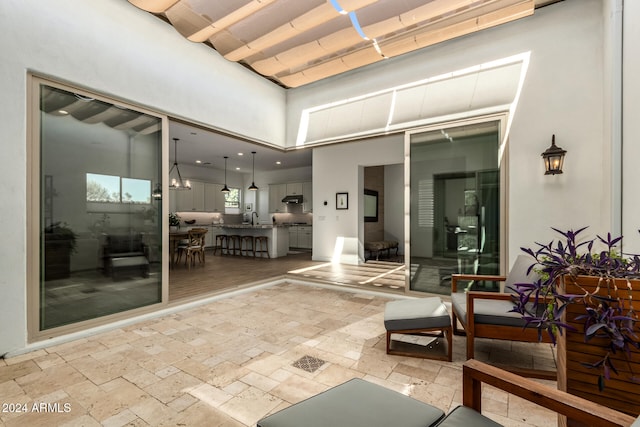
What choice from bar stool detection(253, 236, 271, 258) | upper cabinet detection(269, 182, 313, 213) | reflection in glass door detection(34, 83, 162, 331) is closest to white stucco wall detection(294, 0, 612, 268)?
reflection in glass door detection(34, 83, 162, 331)

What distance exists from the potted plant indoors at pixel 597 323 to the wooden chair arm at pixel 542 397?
0.24m

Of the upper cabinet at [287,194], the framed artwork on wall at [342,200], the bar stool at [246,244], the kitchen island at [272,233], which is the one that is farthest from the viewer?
the upper cabinet at [287,194]

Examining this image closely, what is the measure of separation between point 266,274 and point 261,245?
2.97 meters

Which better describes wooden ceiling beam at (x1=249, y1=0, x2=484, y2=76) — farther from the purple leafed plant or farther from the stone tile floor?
the stone tile floor

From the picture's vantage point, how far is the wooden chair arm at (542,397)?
0.93 metres

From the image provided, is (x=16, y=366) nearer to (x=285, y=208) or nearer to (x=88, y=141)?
(x=88, y=141)

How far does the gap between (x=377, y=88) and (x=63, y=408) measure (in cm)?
521

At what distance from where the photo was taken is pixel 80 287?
3178mm

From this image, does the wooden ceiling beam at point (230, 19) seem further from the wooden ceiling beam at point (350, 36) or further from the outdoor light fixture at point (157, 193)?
the outdoor light fixture at point (157, 193)

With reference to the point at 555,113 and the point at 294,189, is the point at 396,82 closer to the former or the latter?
the point at 555,113

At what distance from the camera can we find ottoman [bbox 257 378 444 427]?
1.18 metres

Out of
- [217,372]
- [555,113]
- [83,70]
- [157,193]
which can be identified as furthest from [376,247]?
[83,70]

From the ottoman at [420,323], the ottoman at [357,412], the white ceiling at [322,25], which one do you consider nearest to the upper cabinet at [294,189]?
the white ceiling at [322,25]

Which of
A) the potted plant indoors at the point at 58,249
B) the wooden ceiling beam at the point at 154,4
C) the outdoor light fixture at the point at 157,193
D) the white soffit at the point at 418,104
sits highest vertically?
the wooden ceiling beam at the point at 154,4
